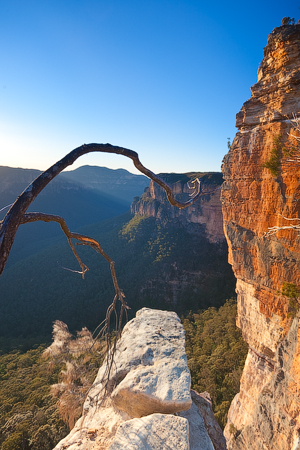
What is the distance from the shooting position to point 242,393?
32.9 ft

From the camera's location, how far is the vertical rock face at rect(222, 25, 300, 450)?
6527 millimetres

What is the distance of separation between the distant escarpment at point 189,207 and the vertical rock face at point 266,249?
20.8 meters

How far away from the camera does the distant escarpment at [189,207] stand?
35.3m

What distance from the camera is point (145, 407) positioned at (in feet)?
9.81

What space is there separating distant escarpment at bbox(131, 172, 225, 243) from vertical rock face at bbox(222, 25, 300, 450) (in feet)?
68.1

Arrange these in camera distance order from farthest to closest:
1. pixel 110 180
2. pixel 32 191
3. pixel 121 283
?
pixel 110 180 → pixel 121 283 → pixel 32 191

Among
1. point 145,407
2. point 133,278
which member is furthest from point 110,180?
point 145,407

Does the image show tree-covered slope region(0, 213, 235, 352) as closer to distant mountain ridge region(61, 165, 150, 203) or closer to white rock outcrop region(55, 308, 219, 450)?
white rock outcrop region(55, 308, 219, 450)

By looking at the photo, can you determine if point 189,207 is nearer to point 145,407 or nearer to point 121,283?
point 121,283

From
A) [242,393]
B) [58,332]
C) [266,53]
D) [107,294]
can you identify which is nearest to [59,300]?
[107,294]

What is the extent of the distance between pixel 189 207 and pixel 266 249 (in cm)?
3230

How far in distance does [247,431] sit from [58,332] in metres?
8.72

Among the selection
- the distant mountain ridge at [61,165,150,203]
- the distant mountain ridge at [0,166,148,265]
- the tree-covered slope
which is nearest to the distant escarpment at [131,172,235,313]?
the tree-covered slope

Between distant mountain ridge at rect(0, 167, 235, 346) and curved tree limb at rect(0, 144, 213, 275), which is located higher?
curved tree limb at rect(0, 144, 213, 275)
